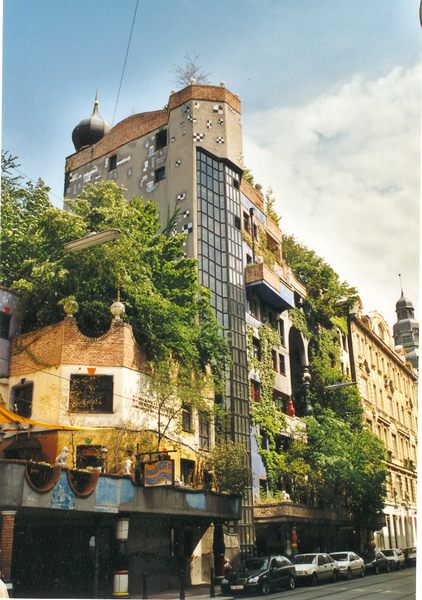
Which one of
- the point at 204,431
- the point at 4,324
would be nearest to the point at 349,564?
the point at 204,431

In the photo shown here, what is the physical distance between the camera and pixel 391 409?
3303cm

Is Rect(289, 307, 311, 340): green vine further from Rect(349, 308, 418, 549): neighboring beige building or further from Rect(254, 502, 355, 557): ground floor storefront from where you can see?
Rect(254, 502, 355, 557): ground floor storefront

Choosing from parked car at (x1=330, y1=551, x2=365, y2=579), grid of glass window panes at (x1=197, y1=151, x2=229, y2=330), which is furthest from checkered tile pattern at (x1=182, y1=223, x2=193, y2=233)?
parked car at (x1=330, y1=551, x2=365, y2=579)

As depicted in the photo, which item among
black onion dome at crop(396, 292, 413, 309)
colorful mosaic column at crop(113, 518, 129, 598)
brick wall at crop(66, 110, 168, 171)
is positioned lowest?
colorful mosaic column at crop(113, 518, 129, 598)

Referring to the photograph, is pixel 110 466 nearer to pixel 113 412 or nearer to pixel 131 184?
pixel 113 412

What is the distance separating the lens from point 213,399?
84.1ft

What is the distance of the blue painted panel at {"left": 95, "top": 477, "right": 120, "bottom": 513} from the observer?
17875 mm

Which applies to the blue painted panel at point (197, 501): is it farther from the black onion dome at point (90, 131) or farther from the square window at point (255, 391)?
the black onion dome at point (90, 131)

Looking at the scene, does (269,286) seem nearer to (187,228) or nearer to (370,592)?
(187,228)

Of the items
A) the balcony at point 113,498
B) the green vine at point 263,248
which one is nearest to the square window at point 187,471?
the balcony at point 113,498

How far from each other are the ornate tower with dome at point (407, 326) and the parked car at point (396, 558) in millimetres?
8988

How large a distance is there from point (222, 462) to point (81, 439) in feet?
19.9

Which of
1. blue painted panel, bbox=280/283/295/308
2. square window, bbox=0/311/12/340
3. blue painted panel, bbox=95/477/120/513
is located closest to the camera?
blue painted panel, bbox=95/477/120/513

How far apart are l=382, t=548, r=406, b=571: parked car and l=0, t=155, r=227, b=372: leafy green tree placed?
32.1ft
